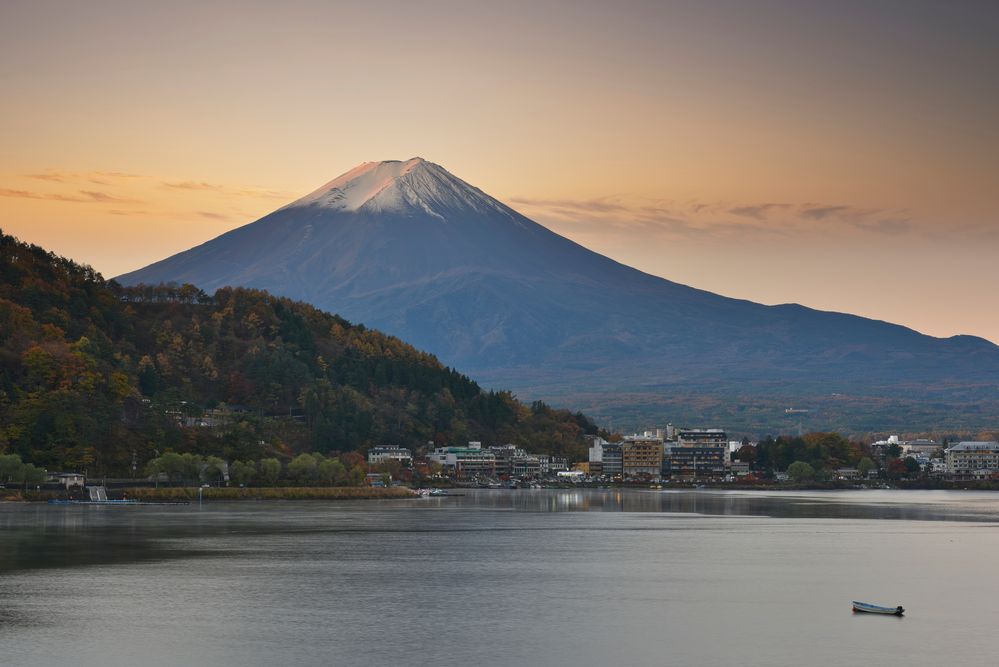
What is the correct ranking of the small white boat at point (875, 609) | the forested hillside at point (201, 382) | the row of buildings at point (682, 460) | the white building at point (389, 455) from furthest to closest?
the row of buildings at point (682, 460)
the white building at point (389, 455)
the forested hillside at point (201, 382)
the small white boat at point (875, 609)

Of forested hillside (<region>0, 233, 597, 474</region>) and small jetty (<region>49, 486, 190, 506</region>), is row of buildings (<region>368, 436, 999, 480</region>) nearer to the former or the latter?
forested hillside (<region>0, 233, 597, 474</region>)

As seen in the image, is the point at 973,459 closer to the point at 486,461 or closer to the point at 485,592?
the point at 486,461

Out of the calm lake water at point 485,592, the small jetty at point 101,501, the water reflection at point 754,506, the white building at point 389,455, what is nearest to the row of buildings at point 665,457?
the white building at point 389,455

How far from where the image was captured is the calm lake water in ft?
110

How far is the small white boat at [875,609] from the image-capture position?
3916 centimetres

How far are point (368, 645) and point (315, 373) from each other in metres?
114

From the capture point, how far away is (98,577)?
4659 centimetres

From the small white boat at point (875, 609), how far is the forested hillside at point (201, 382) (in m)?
69.5

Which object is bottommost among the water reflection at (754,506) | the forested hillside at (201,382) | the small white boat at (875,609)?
the small white boat at (875,609)

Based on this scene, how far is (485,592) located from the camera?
43594mm

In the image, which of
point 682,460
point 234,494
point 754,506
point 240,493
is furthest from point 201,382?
point 682,460

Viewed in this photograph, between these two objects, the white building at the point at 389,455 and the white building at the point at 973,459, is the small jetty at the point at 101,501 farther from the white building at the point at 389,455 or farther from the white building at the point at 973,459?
the white building at the point at 973,459

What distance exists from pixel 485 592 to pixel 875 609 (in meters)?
11.5

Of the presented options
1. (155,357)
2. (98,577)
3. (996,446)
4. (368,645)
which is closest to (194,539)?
(98,577)
